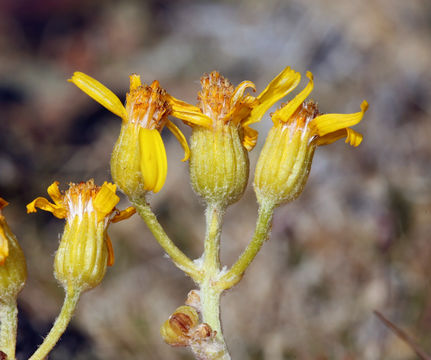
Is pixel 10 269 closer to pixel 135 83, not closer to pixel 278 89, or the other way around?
pixel 135 83

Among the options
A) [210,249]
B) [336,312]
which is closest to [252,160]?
[336,312]

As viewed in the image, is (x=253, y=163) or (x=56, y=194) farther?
(x=253, y=163)

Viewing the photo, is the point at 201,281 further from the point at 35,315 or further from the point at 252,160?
the point at 252,160

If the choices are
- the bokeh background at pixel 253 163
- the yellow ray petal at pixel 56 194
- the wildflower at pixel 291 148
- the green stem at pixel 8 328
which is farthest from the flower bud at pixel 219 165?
the bokeh background at pixel 253 163

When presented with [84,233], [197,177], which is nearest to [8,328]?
[84,233]

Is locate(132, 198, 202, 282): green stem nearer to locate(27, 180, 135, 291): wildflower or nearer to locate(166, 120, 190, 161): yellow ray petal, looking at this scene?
locate(27, 180, 135, 291): wildflower

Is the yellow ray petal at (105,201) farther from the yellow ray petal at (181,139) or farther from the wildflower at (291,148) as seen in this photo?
the wildflower at (291,148)
